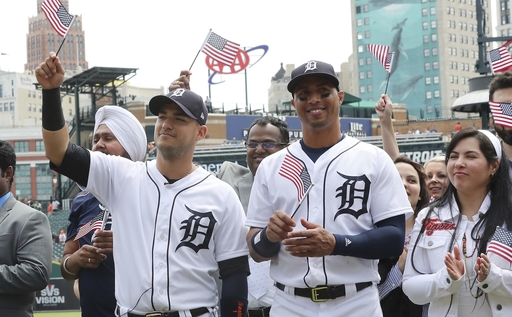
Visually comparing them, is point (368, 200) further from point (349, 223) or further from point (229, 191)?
point (229, 191)

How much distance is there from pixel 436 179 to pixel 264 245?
9.56 ft

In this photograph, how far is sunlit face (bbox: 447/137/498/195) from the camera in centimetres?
412

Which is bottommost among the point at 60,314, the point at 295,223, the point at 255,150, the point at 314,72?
the point at 60,314

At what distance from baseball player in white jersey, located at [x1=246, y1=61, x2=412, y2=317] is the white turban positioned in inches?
51.2

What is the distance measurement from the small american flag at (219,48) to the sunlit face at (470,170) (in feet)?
8.31

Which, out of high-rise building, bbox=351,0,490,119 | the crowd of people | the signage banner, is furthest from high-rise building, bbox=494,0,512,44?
the crowd of people

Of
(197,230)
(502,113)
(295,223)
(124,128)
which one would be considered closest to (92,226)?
(124,128)

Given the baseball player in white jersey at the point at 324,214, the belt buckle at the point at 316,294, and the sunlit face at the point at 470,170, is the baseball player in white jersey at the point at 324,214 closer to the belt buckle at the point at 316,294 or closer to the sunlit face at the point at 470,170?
the belt buckle at the point at 316,294

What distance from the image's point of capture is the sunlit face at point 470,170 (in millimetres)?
4125

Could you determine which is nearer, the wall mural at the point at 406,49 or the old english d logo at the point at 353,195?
the old english d logo at the point at 353,195

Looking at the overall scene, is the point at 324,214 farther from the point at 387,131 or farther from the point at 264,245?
the point at 387,131

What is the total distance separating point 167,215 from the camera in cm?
376

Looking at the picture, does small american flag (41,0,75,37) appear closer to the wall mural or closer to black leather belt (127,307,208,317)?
black leather belt (127,307,208,317)

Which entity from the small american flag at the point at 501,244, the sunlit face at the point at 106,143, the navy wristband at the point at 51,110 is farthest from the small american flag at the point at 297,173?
the sunlit face at the point at 106,143
